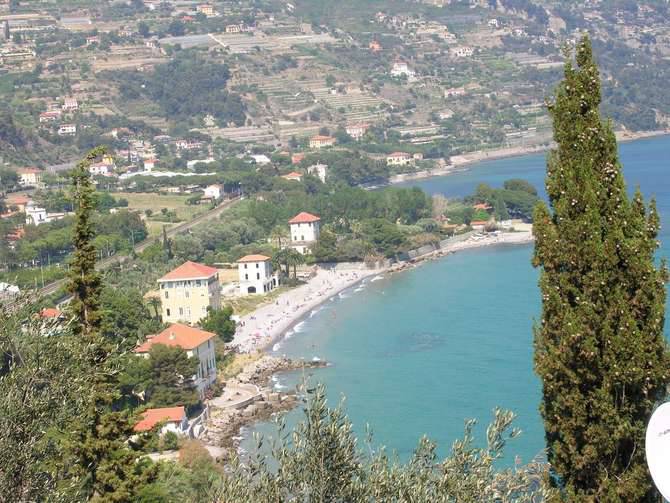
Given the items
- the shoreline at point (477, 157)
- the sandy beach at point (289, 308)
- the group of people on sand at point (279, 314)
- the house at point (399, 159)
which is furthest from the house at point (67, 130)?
the group of people on sand at point (279, 314)

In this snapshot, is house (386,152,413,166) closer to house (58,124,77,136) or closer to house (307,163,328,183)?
house (307,163,328,183)

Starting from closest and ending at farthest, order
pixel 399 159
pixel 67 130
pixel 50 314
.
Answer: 1. pixel 50 314
2. pixel 399 159
3. pixel 67 130

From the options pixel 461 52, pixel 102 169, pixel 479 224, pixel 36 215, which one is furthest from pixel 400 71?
pixel 36 215

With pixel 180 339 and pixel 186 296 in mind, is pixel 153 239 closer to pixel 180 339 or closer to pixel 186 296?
pixel 186 296

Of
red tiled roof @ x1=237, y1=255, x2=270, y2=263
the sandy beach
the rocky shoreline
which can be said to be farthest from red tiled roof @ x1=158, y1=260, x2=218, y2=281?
the rocky shoreline

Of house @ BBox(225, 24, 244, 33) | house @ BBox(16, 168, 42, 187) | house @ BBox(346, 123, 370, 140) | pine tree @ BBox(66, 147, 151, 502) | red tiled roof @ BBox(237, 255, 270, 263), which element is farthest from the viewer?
house @ BBox(225, 24, 244, 33)

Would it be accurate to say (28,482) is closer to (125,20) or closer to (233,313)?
(233,313)

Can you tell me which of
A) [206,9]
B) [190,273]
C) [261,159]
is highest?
[206,9]
